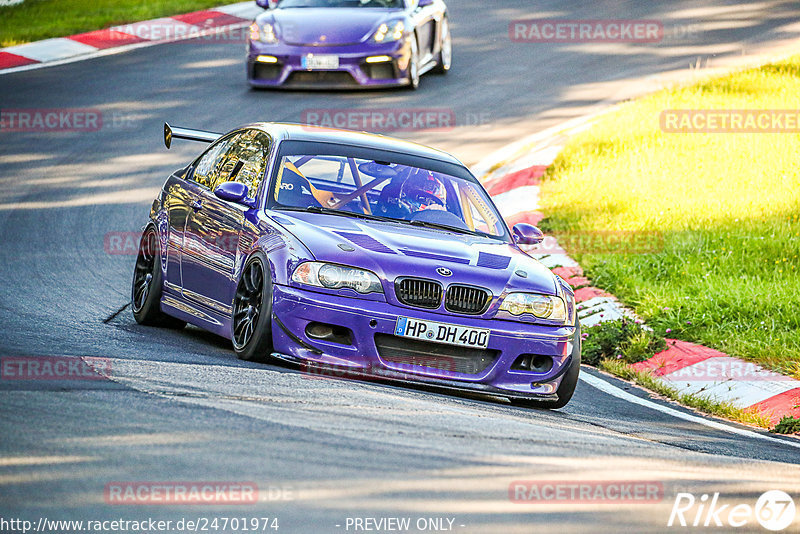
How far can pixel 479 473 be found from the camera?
16.2 ft

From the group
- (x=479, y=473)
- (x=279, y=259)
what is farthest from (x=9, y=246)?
(x=479, y=473)

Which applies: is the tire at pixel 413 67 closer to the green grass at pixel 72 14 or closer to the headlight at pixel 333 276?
the green grass at pixel 72 14

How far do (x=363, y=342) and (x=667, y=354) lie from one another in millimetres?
3406

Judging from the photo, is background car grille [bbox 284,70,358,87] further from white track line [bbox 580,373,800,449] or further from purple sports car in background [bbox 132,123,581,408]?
white track line [bbox 580,373,800,449]

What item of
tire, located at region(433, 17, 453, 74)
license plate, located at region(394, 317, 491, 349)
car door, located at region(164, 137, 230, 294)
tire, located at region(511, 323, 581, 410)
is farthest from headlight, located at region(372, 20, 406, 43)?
license plate, located at region(394, 317, 491, 349)

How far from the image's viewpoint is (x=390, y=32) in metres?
17.2

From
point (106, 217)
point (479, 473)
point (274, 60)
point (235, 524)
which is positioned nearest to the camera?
point (235, 524)

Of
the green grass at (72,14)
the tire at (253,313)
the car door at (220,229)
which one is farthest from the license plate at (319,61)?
the tire at (253,313)

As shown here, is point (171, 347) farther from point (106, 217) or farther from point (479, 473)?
point (106, 217)

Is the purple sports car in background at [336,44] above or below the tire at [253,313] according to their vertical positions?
below

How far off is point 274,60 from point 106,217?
17.1ft

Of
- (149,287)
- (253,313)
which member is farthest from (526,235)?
(149,287)

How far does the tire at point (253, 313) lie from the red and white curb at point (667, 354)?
324 centimetres

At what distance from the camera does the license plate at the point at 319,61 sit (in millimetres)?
16984
